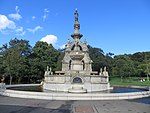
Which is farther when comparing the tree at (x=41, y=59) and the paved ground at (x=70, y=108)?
the tree at (x=41, y=59)

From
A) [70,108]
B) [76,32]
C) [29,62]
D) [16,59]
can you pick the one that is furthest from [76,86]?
[29,62]

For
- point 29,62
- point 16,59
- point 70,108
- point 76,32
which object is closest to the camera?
point 70,108

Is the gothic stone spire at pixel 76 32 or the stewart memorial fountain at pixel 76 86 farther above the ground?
the gothic stone spire at pixel 76 32

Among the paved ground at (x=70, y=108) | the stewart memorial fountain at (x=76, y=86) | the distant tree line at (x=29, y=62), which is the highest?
the distant tree line at (x=29, y=62)

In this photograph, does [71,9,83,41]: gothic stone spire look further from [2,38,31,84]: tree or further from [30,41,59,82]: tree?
[30,41,59,82]: tree

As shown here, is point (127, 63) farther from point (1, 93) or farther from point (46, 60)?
point (1, 93)

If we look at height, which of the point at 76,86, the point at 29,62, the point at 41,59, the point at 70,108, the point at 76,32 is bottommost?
the point at 70,108

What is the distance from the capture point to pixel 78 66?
35281 mm

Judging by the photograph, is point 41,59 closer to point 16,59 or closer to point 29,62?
point 29,62

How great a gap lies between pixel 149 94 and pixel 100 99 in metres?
7.15

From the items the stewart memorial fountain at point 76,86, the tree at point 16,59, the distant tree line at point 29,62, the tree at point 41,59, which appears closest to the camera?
the stewart memorial fountain at point 76,86

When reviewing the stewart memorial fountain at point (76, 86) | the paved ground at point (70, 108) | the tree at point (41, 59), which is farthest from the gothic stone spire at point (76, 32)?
the paved ground at point (70, 108)

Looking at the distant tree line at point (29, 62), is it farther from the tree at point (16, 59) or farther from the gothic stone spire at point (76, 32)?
the gothic stone spire at point (76, 32)

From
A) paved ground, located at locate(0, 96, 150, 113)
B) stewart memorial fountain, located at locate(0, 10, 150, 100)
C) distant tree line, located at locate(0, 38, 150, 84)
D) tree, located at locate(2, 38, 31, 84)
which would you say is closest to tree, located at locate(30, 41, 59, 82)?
distant tree line, located at locate(0, 38, 150, 84)
